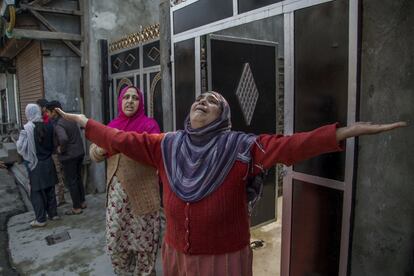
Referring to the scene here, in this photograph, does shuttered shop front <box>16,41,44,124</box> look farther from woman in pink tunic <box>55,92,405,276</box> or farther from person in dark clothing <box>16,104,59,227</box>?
woman in pink tunic <box>55,92,405,276</box>

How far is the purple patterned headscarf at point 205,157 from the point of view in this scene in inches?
68.2

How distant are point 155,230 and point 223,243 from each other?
Result: 1244mm

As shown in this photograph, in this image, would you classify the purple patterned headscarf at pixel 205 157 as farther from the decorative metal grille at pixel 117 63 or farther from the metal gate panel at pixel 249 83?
the decorative metal grille at pixel 117 63

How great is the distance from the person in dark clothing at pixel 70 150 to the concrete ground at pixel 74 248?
0.32 m

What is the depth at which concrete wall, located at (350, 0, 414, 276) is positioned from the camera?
1.68 meters

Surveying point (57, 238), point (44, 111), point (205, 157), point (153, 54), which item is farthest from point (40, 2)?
point (205, 157)

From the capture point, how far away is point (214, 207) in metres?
1.75

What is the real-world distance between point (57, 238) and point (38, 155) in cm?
112

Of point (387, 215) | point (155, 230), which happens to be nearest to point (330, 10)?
point (387, 215)

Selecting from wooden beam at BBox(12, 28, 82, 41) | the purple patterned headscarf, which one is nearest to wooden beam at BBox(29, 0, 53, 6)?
wooden beam at BBox(12, 28, 82, 41)

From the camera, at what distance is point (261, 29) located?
4.63 metres

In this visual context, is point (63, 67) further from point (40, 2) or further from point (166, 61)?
point (166, 61)

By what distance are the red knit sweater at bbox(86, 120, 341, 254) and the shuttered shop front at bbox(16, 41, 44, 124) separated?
512 cm

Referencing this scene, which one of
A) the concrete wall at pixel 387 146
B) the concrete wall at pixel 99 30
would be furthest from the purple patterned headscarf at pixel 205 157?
the concrete wall at pixel 99 30
